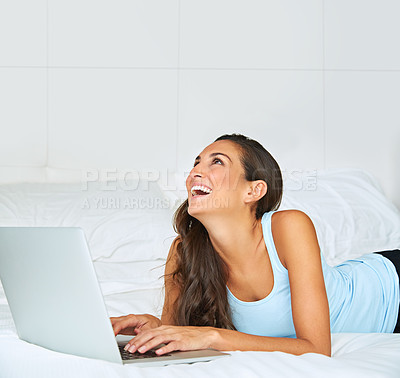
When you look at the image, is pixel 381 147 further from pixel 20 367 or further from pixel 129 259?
pixel 20 367

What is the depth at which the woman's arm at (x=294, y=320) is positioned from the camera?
0.99 meters

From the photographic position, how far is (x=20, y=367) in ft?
2.75

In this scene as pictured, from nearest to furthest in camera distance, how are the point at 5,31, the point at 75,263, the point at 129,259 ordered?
the point at 75,263 → the point at 129,259 → the point at 5,31

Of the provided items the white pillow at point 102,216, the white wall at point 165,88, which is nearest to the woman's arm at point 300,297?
the white pillow at point 102,216

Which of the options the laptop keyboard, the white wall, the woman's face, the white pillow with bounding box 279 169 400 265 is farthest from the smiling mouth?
the white wall

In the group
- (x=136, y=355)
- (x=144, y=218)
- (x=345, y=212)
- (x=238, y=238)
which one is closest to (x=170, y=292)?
(x=238, y=238)

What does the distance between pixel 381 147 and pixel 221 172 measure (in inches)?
58.5

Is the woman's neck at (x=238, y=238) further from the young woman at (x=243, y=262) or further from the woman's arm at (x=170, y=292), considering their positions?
the woman's arm at (x=170, y=292)

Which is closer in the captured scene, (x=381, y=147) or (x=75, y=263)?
(x=75, y=263)

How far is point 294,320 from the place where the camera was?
1.14 meters

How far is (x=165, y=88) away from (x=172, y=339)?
175 cm

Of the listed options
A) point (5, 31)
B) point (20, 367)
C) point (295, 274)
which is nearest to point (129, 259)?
point (295, 274)

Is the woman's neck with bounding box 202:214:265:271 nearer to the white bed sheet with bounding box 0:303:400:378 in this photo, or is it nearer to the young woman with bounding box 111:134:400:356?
the young woman with bounding box 111:134:400:356

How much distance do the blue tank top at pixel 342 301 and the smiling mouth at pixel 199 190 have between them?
0.17 meters
